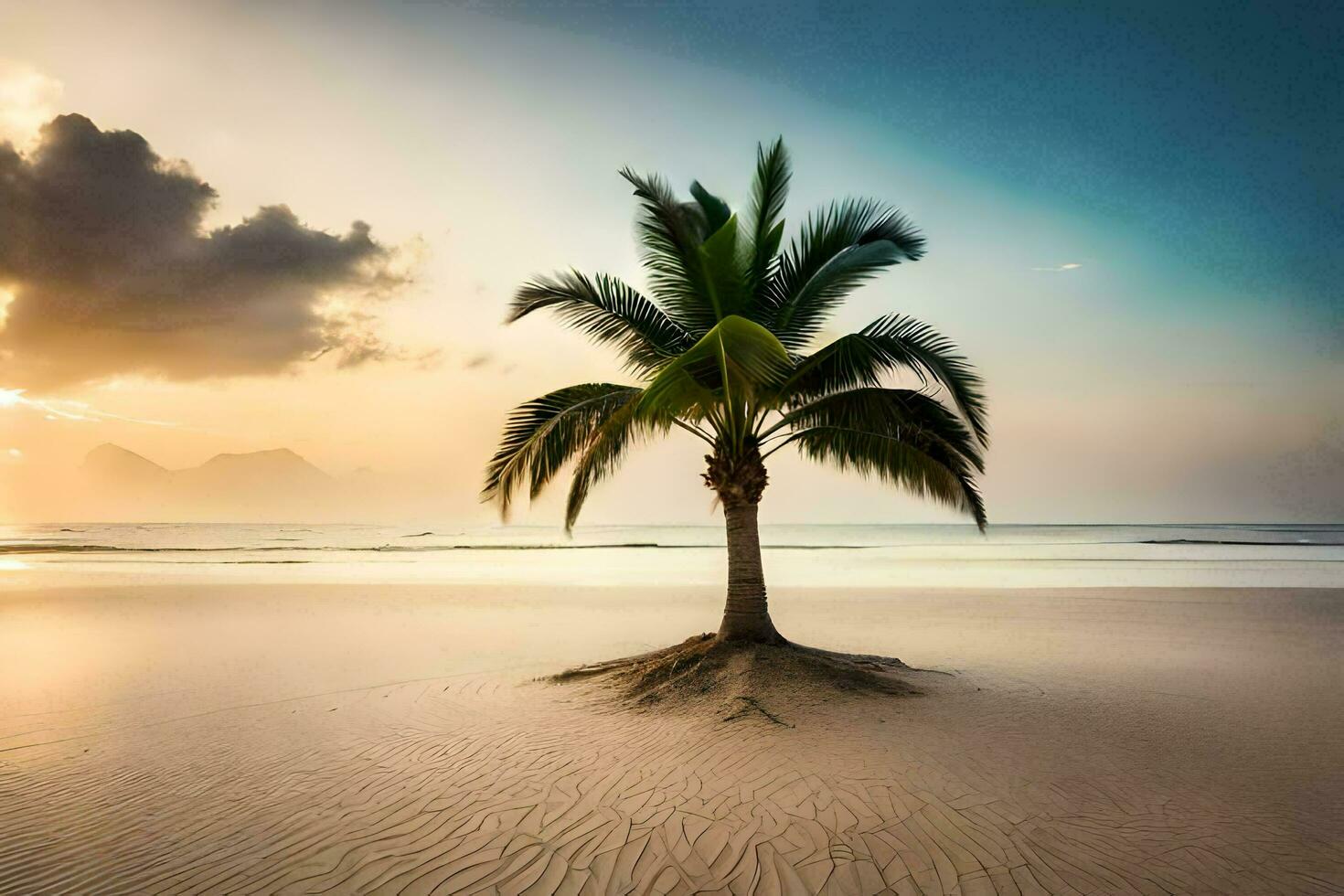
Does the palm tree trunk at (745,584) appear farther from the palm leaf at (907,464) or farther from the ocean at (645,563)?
the ocean at (645,563)

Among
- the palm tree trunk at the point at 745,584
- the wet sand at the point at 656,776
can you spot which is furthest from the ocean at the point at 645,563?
the palm tree trunk at the point at 745,584

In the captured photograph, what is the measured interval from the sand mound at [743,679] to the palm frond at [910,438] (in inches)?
103

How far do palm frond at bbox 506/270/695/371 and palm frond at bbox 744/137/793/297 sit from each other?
4.51 ft

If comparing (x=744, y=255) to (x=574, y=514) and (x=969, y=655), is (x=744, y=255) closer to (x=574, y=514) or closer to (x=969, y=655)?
(x=574, y=514)

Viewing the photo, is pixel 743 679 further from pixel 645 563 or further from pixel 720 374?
pixel 645 563

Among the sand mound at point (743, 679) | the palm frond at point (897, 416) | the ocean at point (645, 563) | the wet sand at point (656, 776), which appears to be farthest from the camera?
the ocean at point (645, 563)

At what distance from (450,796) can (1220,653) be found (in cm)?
1309

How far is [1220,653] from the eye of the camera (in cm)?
1184

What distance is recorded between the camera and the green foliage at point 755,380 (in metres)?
8.78

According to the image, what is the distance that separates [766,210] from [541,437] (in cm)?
448

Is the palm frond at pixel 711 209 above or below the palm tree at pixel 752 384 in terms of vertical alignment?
above

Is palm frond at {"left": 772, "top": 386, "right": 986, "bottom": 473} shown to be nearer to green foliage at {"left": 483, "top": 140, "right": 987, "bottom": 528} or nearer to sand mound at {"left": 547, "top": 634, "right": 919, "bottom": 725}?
→ green foliage at {"left": 483, "top": 140, "right": 987, "bottom": 528}

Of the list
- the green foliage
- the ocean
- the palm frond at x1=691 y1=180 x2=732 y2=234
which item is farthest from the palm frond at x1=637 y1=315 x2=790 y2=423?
the ocean

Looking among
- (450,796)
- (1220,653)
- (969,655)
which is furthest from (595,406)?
(1220,653)
